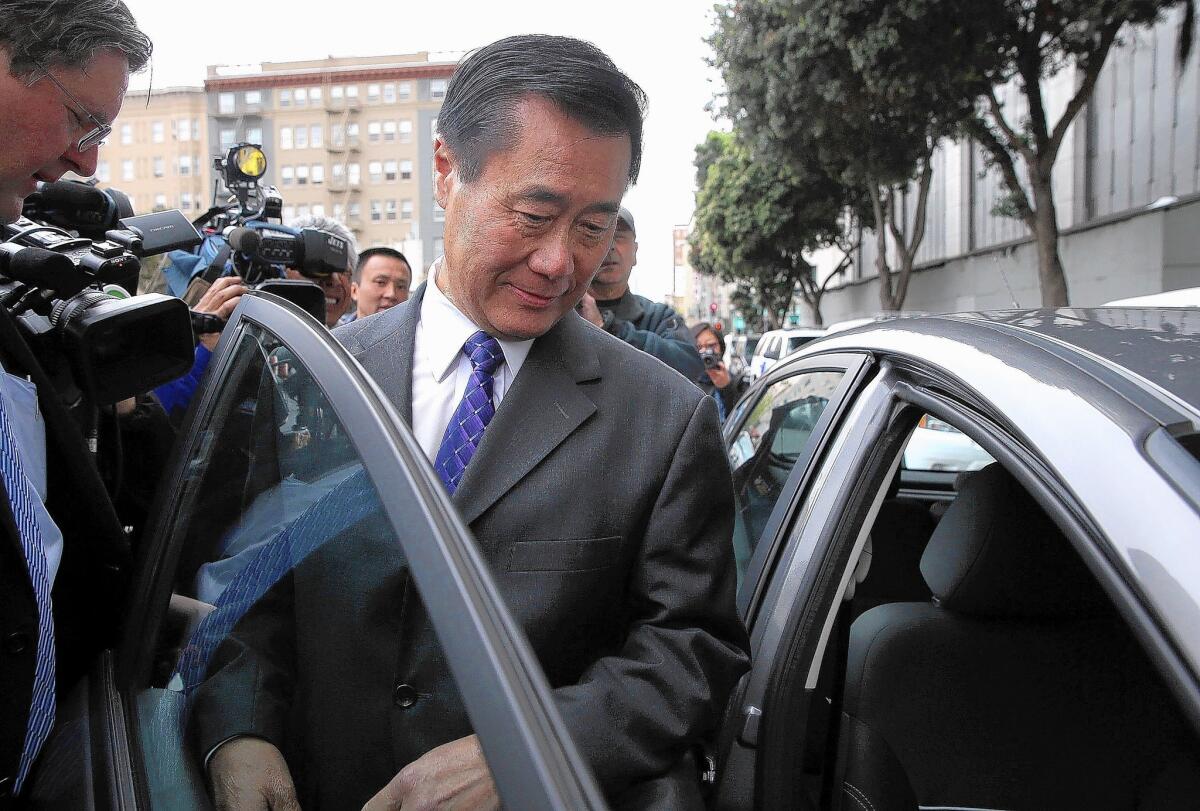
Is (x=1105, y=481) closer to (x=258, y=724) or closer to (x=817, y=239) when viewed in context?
(x=258, y=724)

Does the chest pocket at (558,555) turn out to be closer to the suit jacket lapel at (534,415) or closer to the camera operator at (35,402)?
the suit jacket lapel at (534,415)

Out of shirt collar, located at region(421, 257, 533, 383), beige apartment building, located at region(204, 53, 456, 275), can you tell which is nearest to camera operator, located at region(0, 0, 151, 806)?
shirt collar, located at region(421, 257, 533, 383)

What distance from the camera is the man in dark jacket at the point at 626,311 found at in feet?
13.9

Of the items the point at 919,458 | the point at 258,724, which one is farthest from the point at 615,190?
the point at 919,458

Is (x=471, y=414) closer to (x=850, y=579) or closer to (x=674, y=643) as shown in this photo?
(x=674, y=643)

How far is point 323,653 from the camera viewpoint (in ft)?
3.75

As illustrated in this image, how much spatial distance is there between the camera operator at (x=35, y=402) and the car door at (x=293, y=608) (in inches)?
3.4

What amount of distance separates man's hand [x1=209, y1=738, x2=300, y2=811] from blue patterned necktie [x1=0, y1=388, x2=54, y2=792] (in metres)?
0.37

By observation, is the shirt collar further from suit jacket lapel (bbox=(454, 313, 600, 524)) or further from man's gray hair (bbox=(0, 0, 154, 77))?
man's gray hair (bbox=(0, 0, 154, 77))

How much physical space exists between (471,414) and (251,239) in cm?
196

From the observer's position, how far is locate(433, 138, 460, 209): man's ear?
166 centimetres

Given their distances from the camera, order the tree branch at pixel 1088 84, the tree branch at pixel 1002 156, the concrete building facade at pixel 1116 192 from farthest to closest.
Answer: the concrete building facade at pixel 1116 192
the tree branch at pixel 1002 156
the tree branch at pixel 1088 84

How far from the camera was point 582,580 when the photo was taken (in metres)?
1.43

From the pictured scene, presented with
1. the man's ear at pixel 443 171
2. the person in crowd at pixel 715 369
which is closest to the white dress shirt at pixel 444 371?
the man's ear at pixel 443 171
